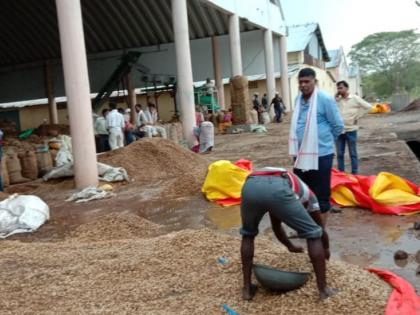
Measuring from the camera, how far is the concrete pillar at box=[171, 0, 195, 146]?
51.7ft

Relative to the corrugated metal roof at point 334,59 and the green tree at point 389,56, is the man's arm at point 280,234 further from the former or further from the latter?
the green tree at point 389,56

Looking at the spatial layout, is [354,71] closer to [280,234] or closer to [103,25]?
[103,25]

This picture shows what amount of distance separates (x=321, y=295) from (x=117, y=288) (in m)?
1.55

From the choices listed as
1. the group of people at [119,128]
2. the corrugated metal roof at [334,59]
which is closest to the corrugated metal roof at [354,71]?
the corrugated metal roof at [334,59]

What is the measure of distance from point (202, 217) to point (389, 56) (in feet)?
197

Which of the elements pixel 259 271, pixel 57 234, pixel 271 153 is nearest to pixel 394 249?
pixel 259 271

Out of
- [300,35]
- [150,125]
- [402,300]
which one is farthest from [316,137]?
[300,35]

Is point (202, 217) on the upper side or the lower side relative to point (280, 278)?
lower

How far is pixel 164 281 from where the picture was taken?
3994 millimetres

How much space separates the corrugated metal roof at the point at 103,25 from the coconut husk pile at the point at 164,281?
19088 millimetres

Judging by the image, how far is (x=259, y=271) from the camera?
3.50 metres

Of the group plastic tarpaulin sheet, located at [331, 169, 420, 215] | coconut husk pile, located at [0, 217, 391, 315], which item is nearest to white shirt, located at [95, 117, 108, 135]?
plastic tarpaulin sheet, located at [331, 169, 420, 215]

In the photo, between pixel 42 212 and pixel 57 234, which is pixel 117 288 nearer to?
pixel 57 234

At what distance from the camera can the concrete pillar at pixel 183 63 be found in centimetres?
1575
